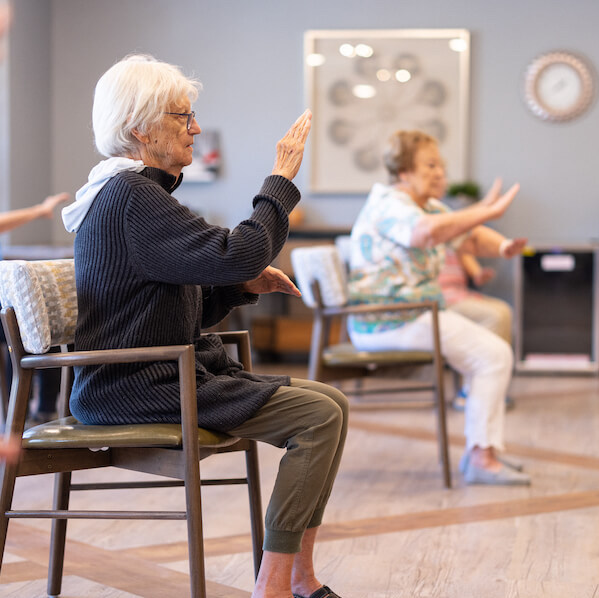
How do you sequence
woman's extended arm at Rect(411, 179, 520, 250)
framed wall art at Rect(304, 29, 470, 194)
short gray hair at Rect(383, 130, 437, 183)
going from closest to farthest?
woman's extended arm at Rect(411, 179, 520, 250) → short gray hair at Rect(383, 130, 437, 183) → framed wall art at Rect(304, 29, 470, 194)

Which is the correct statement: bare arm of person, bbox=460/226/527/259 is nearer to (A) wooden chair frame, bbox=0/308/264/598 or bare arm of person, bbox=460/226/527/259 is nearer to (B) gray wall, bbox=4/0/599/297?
(A) wooden chair frame, bbox=0/308/264/598

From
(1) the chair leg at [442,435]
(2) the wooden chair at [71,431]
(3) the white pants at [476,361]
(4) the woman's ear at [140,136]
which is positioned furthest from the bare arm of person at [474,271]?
(4) the woman's ear at [140,136]

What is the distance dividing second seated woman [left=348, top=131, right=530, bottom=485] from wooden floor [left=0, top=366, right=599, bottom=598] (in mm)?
200

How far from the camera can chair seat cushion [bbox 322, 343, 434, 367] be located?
3.15 meters

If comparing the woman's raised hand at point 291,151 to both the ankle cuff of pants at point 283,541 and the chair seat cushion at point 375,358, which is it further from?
the chair seat cushion at point 375,358

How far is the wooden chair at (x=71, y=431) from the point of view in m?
1.65

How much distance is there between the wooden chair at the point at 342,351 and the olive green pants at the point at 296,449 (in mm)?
1360

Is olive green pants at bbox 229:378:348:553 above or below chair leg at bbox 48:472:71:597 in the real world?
above

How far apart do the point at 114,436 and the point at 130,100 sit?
65cm

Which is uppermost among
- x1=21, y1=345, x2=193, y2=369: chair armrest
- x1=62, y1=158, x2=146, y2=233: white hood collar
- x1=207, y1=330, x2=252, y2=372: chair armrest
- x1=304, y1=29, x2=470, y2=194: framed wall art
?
x1=304, y1=29, x2=470, y2=194: framed wall art

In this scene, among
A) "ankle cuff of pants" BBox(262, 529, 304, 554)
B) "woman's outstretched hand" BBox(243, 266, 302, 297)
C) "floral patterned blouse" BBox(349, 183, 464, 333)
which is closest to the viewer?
"ankle cuff of pants" BBox(262, 529, 304, 554)

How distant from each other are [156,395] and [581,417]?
316 cm

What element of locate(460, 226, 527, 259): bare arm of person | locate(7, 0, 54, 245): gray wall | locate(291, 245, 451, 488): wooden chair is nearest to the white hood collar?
locate(291, 245, 451, 488): wooden chair

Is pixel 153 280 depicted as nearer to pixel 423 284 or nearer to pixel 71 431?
pixel 71 431
